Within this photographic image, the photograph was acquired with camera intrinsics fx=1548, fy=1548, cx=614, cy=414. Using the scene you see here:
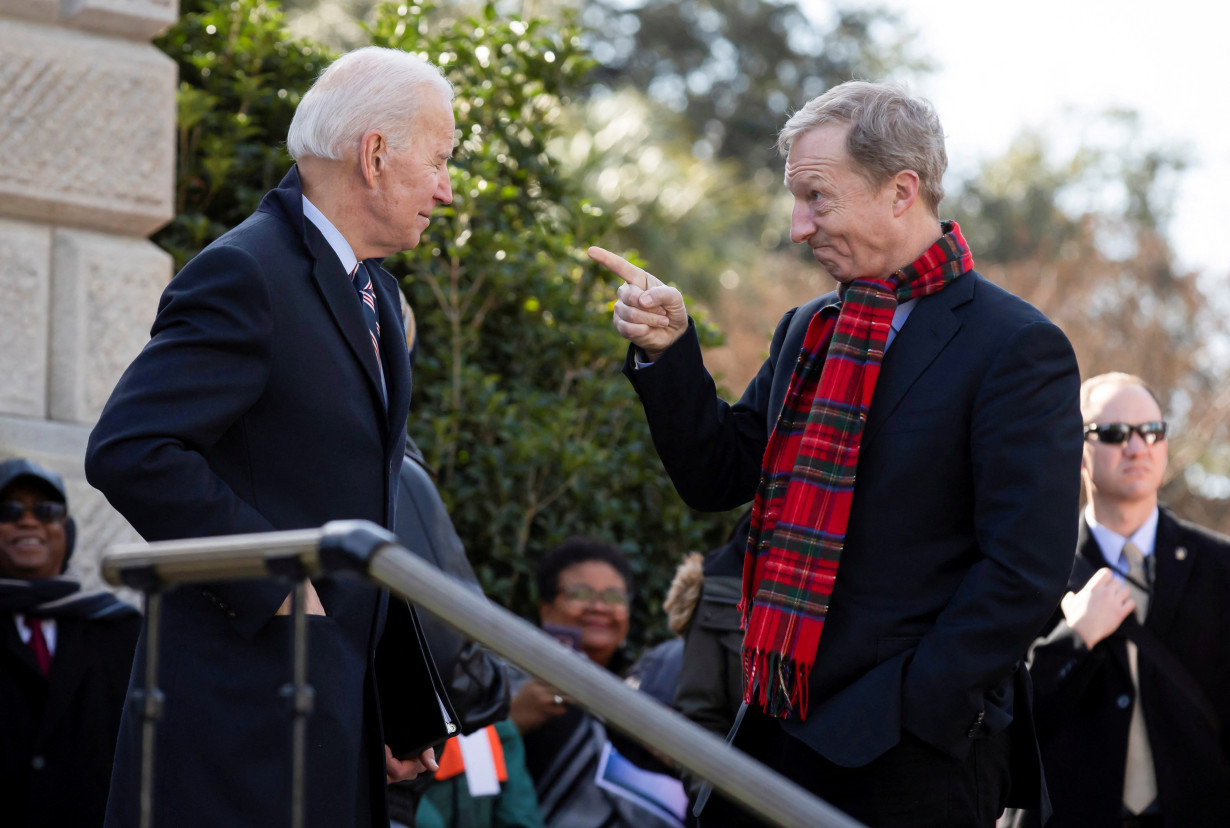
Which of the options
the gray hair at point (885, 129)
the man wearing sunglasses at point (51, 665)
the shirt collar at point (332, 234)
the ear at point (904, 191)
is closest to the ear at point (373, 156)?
the shirt collar at point (332, 234)

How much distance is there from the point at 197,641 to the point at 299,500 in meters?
0.32

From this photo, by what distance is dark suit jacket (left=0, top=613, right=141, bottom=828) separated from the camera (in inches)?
191

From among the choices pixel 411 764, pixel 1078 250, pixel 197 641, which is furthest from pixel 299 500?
pixel 1078 250

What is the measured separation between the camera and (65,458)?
5234mm

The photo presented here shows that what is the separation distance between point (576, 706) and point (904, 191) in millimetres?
3217

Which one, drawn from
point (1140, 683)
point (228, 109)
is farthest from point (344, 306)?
point (228, 109)

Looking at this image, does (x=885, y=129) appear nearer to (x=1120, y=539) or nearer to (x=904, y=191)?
(x=904, y=191)

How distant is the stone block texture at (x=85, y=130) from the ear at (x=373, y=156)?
2.47 meters

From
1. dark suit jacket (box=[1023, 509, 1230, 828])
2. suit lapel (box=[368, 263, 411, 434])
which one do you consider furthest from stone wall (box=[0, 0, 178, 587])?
dark suit jacket (box=[1023, 509, 1230, 828])

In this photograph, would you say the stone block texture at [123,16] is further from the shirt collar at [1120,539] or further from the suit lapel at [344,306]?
the shirt collar at [1120,539]

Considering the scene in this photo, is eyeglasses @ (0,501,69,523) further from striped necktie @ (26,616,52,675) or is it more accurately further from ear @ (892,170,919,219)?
ear @ (892,170,919,219)

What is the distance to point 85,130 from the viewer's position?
534cm

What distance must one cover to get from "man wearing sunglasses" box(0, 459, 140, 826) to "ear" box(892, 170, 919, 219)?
3067mm

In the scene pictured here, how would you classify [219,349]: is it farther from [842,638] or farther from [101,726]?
[101,726]
